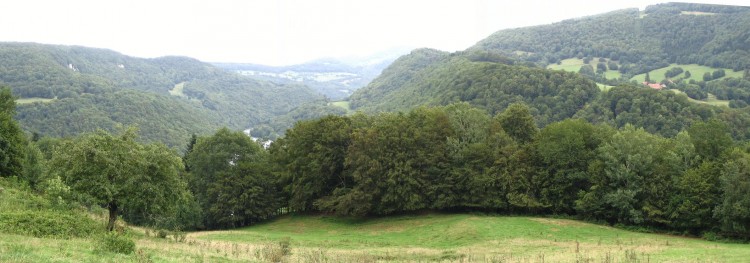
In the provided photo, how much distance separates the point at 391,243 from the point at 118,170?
19223mm

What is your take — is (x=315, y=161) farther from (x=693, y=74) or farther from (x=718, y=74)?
(x=693, y=74)

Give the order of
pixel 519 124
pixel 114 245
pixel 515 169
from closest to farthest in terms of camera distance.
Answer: pixel 114 245, pixel 515 169, pixel 519 124

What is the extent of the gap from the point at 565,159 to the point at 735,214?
1440 cm

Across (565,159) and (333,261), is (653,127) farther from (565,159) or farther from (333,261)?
(333,261)

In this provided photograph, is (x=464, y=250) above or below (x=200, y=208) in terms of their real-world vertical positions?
above

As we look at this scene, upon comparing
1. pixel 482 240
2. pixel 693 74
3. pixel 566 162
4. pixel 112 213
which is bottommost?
pixel 482 240

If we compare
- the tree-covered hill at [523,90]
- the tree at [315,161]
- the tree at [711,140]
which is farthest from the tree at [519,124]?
the tree-covered hill at [523,90]

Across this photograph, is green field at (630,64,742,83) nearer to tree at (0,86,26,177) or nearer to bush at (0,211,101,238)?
tree at (0,86,26,177)

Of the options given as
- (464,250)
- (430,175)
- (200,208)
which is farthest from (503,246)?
(200,208)

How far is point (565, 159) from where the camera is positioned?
47.5 meters

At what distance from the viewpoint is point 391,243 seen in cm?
3712

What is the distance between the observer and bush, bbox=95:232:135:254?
18844mm

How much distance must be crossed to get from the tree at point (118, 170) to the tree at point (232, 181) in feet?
75.5

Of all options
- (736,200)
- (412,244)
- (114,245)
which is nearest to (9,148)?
(114,245)
